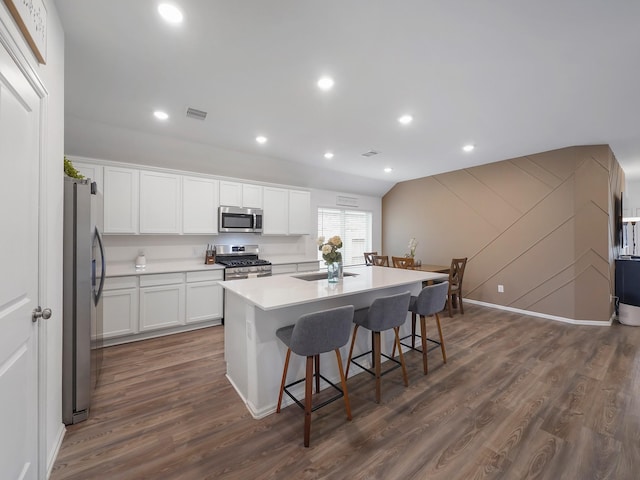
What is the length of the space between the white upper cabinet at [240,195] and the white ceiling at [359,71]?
30.9 inches

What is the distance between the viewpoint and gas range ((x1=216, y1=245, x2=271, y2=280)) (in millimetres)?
4164

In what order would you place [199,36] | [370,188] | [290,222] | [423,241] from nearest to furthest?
[199,36] → [290,222] → [423,241] → [370,188]

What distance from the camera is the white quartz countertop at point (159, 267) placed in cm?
350

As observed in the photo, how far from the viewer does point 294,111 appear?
9.87 feet

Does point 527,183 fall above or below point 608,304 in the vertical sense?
above

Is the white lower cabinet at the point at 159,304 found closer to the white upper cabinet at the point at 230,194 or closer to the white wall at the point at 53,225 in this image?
the white upper cabinet at the point at 230,194

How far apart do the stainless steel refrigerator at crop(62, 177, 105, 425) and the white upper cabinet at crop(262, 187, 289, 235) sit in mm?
3018

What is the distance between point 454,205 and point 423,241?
1.05 metres

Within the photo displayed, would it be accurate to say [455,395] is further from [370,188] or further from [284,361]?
[370,188]

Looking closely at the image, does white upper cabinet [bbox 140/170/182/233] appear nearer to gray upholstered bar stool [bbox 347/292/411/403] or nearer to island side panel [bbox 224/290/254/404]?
island side panel [bbox 224/290/254/404]

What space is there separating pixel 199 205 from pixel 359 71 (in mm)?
3104

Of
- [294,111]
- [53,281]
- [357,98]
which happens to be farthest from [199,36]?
[53,281]

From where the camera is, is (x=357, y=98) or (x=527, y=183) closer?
(x=357, y=98)

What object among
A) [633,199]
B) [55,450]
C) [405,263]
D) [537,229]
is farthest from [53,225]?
[633,199]
